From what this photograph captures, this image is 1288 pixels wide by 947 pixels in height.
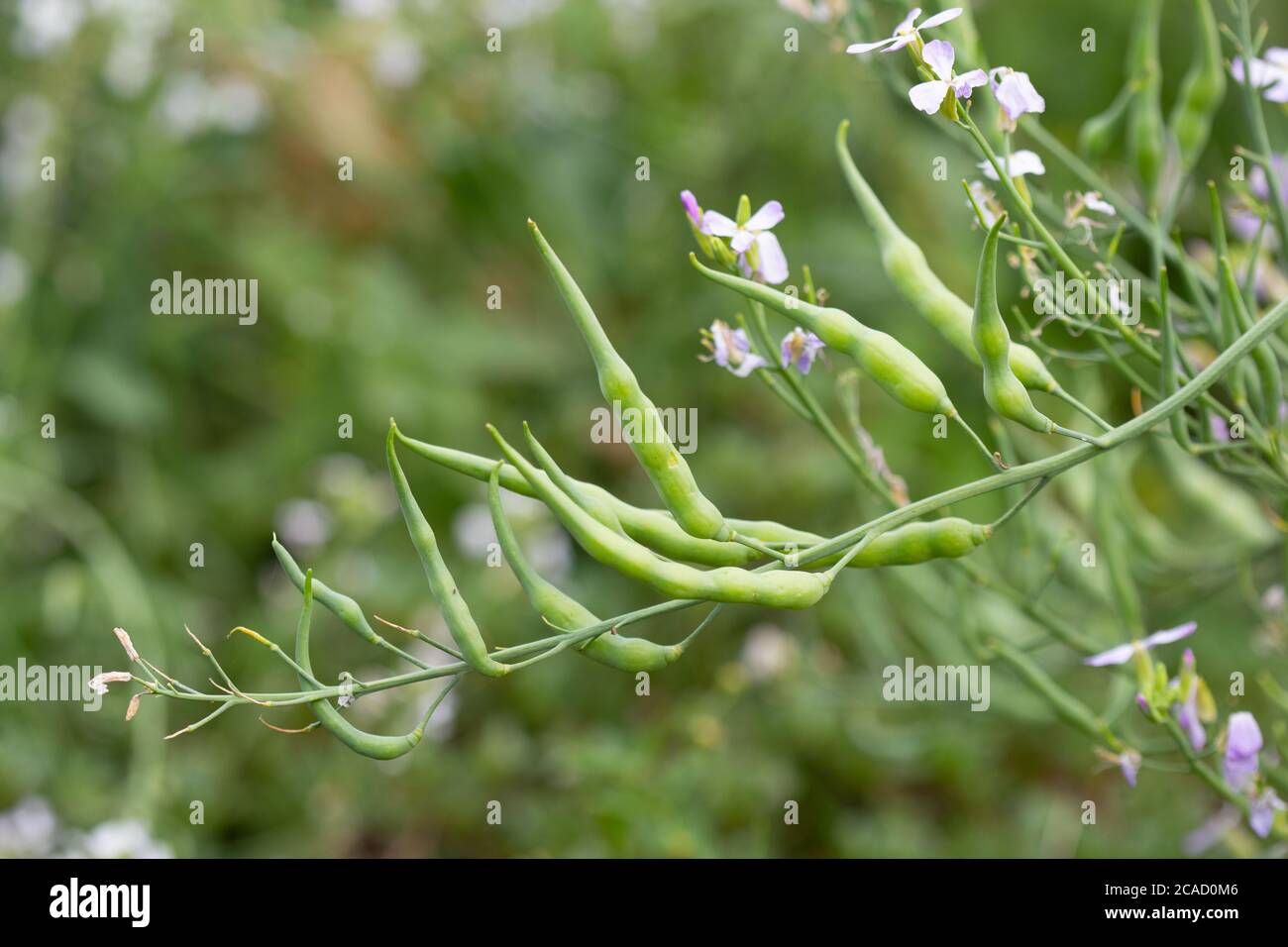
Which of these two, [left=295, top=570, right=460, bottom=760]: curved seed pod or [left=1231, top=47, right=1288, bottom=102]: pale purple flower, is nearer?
[left=295, top=570, right=460, bottom=760]: curved seed pod

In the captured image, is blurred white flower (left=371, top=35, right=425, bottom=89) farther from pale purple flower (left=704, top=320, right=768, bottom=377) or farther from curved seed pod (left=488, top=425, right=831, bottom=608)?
curved seed pod (left=488, top=425, right=831, bottom=608)

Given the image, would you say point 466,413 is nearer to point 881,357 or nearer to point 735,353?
point 735,353

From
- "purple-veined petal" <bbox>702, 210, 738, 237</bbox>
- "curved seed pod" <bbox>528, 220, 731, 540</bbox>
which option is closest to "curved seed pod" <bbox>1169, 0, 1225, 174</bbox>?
"purple-veined petal" <bbox>702, 210, 738, 237</bbox>

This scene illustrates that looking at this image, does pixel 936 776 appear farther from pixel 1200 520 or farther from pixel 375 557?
pixel 375 557

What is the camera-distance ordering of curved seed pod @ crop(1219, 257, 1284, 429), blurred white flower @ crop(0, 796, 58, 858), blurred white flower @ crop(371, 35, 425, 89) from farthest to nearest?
blurred white flower @ crop(371, 35, 425, 89)
blurred white flower @ crop(0, 796, 58, 858)
curved seed pod @ crop(1219, 257, 1284, 429)

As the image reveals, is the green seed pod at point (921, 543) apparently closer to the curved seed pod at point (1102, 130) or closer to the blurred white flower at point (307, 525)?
the curved seed pod at point (1102, 130)
